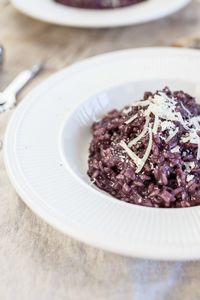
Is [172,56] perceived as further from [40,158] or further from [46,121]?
[40,158]

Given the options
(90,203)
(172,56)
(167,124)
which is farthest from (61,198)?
(172,56)

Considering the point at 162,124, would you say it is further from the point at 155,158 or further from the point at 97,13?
the point at 97,13

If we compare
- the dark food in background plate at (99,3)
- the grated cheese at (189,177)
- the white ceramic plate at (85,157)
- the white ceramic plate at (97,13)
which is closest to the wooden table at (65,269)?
the white ceramic plate at (85,157)

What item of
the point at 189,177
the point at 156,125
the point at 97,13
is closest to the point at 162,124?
the point at 156,125

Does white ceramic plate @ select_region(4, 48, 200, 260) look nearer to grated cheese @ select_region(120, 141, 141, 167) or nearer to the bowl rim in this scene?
the bowl rim

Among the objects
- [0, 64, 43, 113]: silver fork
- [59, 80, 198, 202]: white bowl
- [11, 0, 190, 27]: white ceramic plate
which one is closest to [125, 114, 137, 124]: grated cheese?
[59, 80, 198, 202]: white bowl

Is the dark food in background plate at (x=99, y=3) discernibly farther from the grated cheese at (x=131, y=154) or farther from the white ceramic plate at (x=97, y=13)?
the grated cheese at (x=131, y=154)
